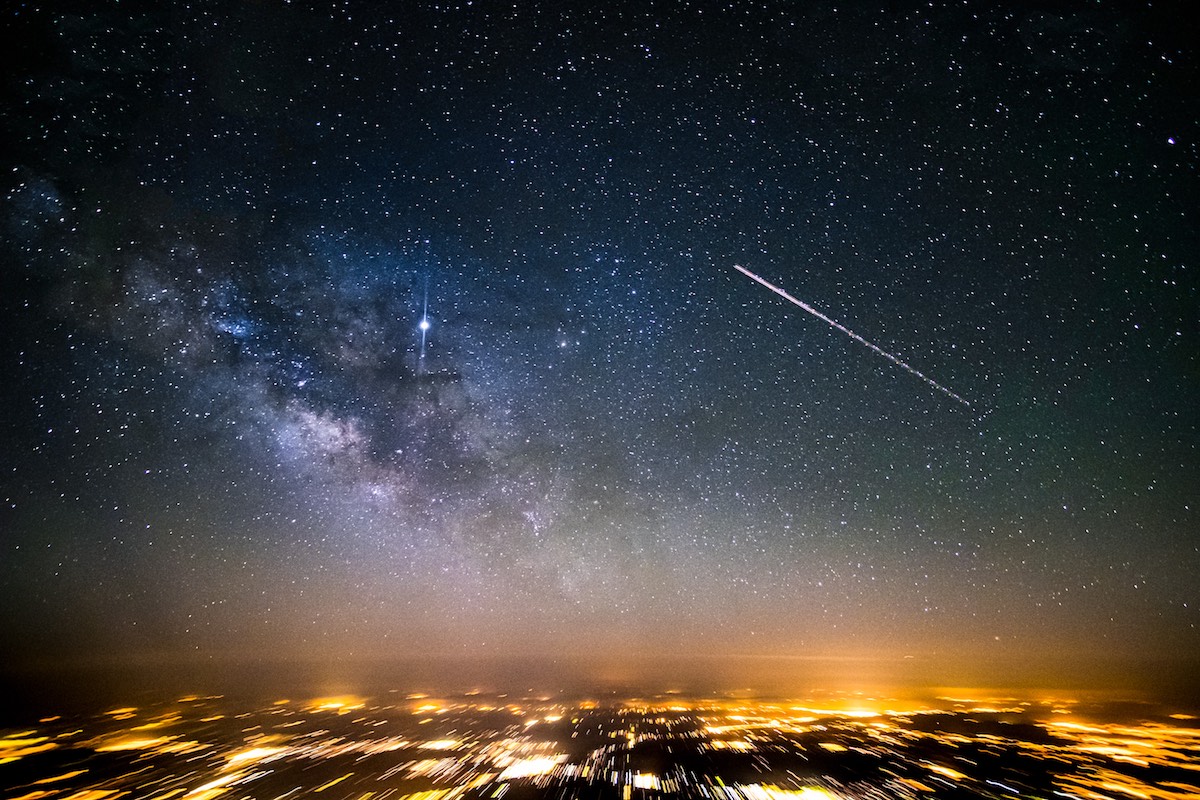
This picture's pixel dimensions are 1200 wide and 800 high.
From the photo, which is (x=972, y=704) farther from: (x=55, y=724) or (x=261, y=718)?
(x=55, y=724)

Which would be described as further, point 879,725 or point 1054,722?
point 1054,722

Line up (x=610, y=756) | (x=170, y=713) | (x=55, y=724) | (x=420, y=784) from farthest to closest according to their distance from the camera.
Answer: (x=170, y=713) < (x=55, y=724) < (x=610, y=756) < (x=420, y=784)

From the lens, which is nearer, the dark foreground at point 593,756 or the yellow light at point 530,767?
the dark foreground at point 593,756

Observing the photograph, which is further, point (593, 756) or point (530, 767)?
point (593, 756)

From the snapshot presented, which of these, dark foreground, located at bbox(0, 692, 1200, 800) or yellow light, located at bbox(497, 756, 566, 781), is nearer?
dark foreground, located at bbox(0, 692, 1200, 800)

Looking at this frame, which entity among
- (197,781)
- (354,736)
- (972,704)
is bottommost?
(972,704)

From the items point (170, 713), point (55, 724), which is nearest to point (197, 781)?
point (55, 724)

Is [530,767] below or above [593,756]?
above

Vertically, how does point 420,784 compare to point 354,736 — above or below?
above
